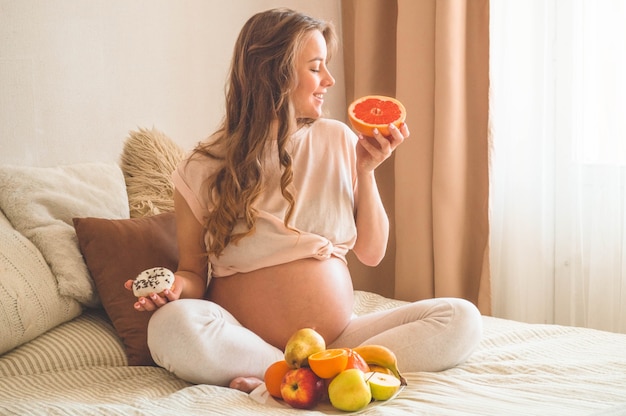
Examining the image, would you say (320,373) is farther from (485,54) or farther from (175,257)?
(485,54)

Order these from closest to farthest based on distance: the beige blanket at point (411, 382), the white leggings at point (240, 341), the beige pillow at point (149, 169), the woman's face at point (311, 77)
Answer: the beige blanket at point (411, 382) → the white leggings at point (240, 341) → the woman's face at point (311, 77) → the beige pillow at point (149, 169)

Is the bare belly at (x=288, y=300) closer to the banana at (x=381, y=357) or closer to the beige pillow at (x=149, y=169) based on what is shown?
the banana at (x=381, y=357)

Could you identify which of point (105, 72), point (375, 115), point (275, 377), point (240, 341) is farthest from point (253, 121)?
point (105, 72)

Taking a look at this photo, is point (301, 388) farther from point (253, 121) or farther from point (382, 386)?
point (253, 121)

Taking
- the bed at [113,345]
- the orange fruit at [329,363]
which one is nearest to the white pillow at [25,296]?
the bed at [113,345]

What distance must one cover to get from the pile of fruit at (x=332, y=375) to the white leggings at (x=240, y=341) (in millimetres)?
132

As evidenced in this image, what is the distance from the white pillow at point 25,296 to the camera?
189 centimetres

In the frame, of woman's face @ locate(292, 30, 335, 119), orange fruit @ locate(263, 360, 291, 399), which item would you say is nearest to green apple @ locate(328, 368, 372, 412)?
Answer: orange fruit @ locate(263, 360, 291, 399)

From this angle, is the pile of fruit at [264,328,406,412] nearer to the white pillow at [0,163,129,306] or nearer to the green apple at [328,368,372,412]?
the green apple at [328,368,372,412]

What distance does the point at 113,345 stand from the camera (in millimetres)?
2066

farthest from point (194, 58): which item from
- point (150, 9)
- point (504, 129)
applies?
point (504, 129)

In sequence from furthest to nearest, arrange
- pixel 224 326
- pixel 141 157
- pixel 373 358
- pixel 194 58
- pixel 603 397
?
pixel 194 58 → pixel 141 157 → pixel 224 326 → pixel 373 358 → pixel 603 397

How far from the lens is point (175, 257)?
2246 millimetres

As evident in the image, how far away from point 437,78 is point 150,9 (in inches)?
39.9
